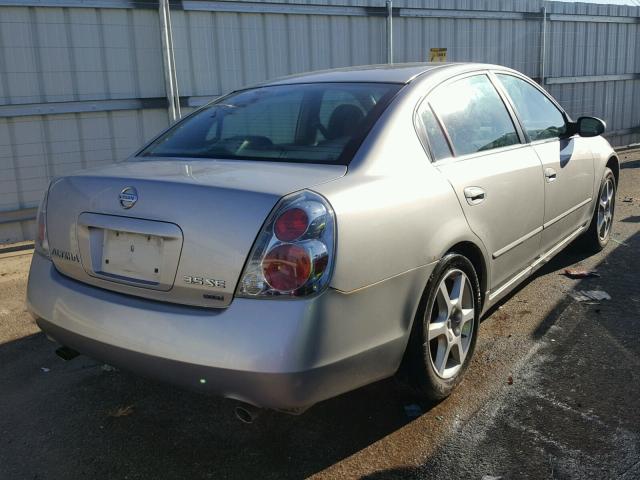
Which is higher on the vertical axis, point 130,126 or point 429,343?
point 130,126

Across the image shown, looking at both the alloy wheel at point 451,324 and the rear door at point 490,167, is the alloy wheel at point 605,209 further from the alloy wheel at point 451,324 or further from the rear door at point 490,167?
the alloy wheel at point 451,324

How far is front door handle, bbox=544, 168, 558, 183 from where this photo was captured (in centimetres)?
407

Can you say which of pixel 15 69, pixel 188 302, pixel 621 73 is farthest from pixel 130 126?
pixel 621 73

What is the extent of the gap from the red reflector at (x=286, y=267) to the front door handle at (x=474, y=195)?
1.18 m

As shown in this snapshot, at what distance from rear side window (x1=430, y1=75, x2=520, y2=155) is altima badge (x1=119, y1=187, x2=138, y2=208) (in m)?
1.58

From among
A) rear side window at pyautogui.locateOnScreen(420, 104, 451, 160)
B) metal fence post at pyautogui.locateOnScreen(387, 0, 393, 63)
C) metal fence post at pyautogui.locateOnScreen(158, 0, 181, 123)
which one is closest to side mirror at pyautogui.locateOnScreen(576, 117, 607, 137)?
rear side window at pyautogui.locateOnScreen(420, 104, 451, 160)

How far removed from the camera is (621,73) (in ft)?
46.5

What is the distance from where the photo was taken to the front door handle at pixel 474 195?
10.3 feet

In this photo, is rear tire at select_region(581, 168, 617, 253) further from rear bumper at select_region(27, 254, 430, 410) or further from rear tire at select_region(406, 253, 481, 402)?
rear bumper at select_region(27, 254, 430, 410)

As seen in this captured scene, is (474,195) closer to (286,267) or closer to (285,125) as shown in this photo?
(285,125)

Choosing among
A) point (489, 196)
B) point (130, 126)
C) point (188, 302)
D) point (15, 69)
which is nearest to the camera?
point (188, 302)

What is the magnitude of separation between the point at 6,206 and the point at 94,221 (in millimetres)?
4863

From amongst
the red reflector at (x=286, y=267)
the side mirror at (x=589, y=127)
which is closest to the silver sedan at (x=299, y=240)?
the red reflector at (x=286, y=267)

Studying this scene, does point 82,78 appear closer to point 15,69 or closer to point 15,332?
point 15,69
